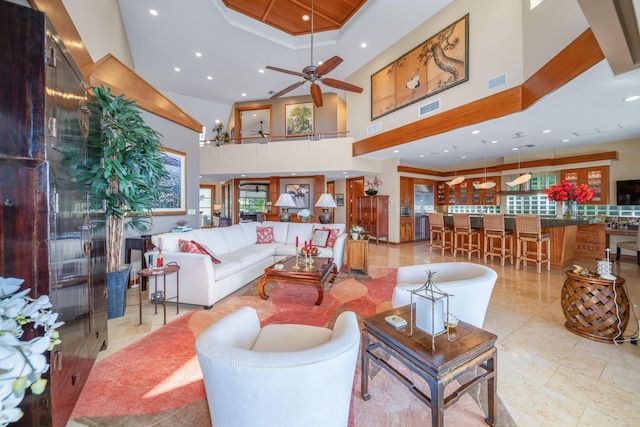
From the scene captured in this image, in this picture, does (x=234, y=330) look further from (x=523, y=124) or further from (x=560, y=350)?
(x=523, y=124)

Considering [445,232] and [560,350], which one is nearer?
[560,350]

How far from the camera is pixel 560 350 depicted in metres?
2.32

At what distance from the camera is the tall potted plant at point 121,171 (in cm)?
261

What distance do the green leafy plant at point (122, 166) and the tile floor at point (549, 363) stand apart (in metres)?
1.17

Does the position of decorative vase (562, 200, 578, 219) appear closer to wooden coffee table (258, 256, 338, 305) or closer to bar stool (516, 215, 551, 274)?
bar stool (516, 215, 551, 274)

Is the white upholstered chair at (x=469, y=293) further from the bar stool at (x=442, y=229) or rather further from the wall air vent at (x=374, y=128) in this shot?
the wall air vent at (x=374, y=128)

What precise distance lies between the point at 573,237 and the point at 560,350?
4.68 meters

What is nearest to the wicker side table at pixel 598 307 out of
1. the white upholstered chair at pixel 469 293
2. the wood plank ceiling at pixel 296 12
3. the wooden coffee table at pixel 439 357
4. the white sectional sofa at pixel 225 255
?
the white upholstered chair at pixel 469 293

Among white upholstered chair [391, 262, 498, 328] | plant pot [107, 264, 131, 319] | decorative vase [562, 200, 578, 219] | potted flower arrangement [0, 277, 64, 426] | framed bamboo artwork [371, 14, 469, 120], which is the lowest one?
plant pot [107, 264, 131, 319]

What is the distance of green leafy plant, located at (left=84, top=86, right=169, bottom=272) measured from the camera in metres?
2.54

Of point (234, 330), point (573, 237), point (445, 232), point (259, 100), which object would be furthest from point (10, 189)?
point (259, 100)

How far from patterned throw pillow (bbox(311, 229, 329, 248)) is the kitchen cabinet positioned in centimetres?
691

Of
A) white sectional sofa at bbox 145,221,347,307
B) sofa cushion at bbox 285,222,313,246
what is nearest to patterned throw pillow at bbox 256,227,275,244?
white sectional sofa at bbox 145,221,347,307

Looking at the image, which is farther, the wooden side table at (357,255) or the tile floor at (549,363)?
the wooden side table at (357,255)
